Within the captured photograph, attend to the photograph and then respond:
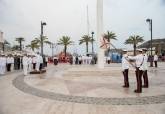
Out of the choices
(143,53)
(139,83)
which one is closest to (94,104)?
(139,83)

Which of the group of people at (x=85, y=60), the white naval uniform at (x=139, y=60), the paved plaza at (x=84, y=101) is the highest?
the white naval uniform at (x=139, y=60)

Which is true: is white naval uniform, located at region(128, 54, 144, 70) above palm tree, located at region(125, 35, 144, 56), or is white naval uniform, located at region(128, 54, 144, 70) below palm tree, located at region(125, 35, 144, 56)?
below

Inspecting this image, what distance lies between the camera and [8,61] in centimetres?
3080

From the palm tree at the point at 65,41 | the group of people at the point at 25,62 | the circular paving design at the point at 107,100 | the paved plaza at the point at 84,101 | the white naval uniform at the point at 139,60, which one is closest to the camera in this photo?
the paved plaza at the point at 84,101

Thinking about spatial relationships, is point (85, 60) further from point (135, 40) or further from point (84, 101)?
point (135, 40)

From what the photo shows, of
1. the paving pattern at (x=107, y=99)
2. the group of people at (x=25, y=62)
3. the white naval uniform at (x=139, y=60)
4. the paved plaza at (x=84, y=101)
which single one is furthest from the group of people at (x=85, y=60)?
the paving pattern at (x=107, y=99)

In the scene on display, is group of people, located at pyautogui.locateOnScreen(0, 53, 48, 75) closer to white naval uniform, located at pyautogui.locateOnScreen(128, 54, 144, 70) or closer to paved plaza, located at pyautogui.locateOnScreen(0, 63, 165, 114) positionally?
paved plaza, located at pyautogui.locateOnScreen(0, 63, 165, 114)

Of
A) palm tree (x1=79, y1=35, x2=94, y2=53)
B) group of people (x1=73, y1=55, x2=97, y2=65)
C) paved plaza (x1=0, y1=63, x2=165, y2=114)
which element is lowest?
paved plaza (x1=0, y1=63, x2=165, y2=114)

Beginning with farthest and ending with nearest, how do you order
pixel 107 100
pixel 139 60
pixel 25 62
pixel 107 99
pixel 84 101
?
pixel 25 62 → pixel 139 60 → pixel 107 99 → pixel 107 100 → pixel 84 101

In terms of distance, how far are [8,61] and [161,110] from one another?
23635 mm

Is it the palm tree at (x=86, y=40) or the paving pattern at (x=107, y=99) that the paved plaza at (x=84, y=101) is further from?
the palm tree at (x=86, y=40)

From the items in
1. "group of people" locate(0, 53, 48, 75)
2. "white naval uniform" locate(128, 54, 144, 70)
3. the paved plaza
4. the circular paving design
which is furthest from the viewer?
"group of people" locate(0, 53, 48, 75)

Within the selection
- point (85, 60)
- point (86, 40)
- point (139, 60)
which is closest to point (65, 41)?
point (86, 40)

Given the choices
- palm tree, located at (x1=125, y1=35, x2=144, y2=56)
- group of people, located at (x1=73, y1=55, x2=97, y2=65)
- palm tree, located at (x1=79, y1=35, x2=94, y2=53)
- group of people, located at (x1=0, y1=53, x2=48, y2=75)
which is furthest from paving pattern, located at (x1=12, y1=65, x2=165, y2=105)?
palm tree, located at (x1=125, y1=35, x2=144, y2=56)
